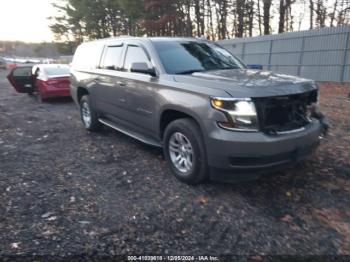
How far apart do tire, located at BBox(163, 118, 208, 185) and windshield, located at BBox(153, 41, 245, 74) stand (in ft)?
2.89

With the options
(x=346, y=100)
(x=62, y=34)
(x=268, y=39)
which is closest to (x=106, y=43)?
(x=346, y=100)

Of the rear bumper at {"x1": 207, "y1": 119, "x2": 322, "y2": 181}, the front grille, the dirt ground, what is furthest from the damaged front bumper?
the dirt ground

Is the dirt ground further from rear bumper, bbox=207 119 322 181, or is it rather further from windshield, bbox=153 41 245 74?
windshield, bbox=153 41 245 74

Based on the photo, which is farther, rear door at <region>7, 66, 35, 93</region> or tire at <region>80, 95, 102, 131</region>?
rear door at <region>7, 66, 35, 93</region>

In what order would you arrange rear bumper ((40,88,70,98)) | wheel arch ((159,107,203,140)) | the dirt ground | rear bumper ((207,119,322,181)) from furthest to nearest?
rear bumper ((40,88,70,98))
wheel arch ((159,107,203,140))
rear bumper ((207,119,322,181))
the dirt ground

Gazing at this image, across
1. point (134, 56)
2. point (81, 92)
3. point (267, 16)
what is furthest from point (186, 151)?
point (267, 16)

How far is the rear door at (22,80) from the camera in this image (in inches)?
511

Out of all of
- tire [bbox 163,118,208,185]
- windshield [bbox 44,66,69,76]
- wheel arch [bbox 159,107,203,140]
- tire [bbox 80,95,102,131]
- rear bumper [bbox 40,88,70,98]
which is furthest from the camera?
windshield [bbox 44,66,69,76]

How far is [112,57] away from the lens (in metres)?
5.91

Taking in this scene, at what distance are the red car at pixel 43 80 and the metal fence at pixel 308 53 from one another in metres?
11.8

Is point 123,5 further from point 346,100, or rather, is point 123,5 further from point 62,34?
point 346,100

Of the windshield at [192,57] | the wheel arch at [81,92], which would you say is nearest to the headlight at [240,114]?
the windshield at [192,57]

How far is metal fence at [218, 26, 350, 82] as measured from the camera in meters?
15.1

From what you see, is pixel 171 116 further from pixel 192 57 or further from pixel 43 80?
pixel 43 80
